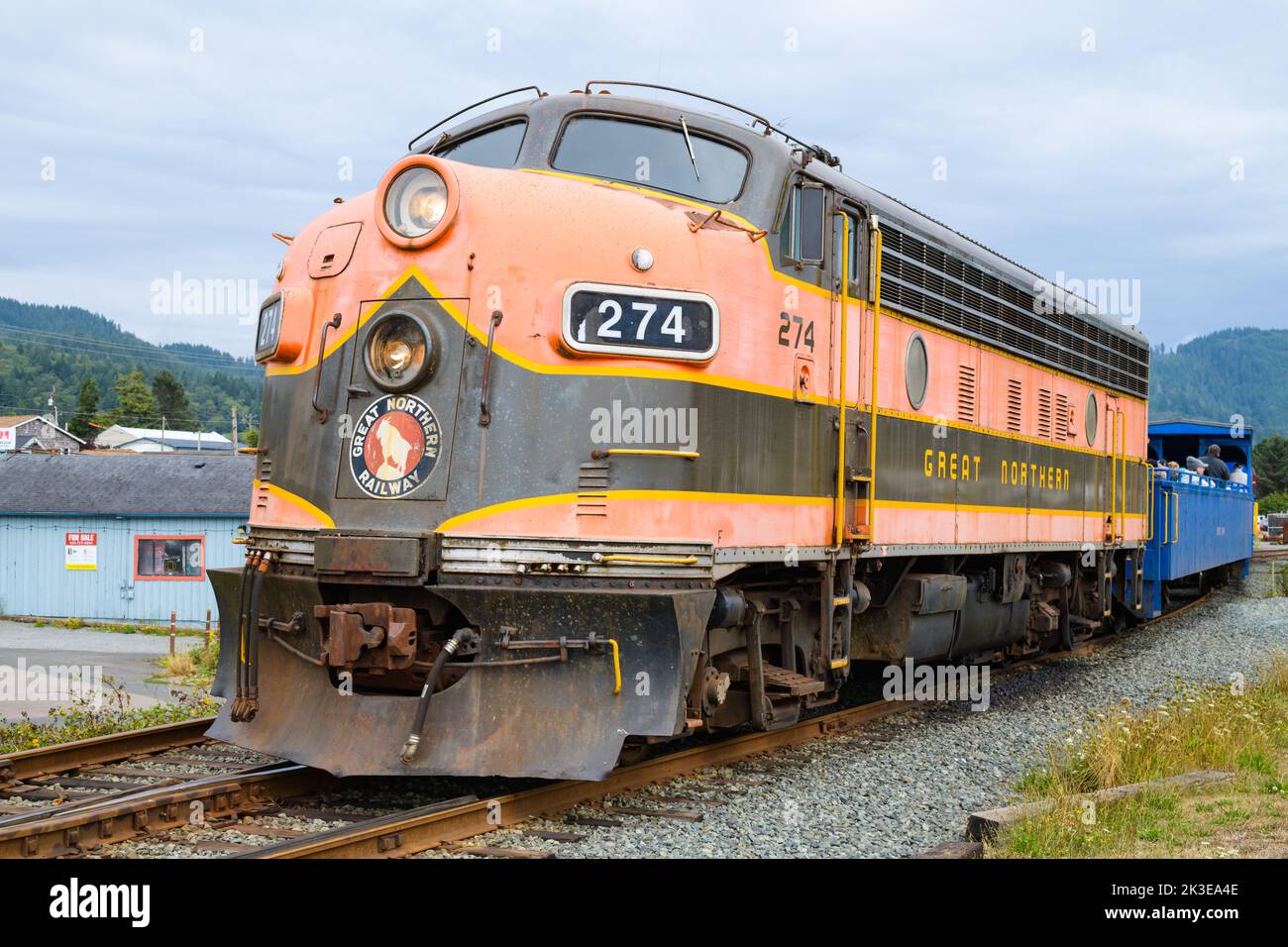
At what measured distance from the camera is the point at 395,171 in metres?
6.96

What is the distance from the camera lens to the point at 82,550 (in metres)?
28.3

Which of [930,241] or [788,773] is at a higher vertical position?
[930,241]

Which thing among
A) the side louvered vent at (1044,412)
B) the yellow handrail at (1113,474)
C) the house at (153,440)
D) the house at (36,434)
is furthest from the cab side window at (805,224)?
the house at (153,440)

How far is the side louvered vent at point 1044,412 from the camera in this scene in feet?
41.2

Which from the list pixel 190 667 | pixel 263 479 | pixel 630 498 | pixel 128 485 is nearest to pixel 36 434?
pixel 128 485

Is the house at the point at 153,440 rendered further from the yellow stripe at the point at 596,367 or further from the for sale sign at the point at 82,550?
the yellow stripe at the point at 596,367

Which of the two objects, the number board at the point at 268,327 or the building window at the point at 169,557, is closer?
the number board at the point at 268,327

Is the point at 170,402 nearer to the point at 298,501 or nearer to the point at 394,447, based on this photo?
the point at 298,501

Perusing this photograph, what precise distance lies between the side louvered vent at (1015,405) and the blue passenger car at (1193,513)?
5498mm

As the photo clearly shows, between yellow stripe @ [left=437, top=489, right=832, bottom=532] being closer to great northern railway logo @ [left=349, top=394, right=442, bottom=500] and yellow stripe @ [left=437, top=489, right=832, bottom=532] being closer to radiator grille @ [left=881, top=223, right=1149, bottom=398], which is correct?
great northern railway logo @ [left=349, top=394, right=442, bottom=500]

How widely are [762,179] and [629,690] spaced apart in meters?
3.41

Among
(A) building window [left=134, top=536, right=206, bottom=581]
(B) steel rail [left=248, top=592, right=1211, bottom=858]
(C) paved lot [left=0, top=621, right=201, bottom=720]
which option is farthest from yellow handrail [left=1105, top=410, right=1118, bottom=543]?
(A) building window [left=134, top=536, right=206, bottom=581]

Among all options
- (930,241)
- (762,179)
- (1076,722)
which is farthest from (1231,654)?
(762,179)

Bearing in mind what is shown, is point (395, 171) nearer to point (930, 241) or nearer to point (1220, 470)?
point (930, 241)
